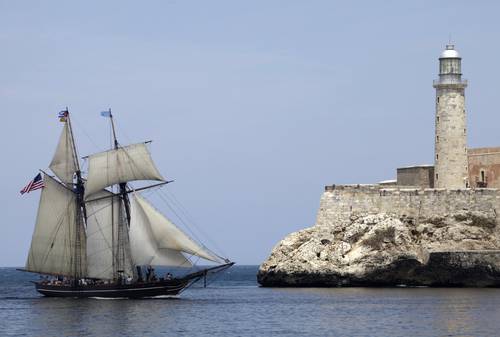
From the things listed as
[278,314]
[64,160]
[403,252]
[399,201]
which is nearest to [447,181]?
[399,201]

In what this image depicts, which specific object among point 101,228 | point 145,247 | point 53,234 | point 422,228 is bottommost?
point 145,247

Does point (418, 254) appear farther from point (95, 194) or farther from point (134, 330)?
point (134, 330)

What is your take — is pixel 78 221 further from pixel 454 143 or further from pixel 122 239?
pixel 454 143

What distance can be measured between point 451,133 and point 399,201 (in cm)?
462

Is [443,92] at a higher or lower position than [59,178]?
higher

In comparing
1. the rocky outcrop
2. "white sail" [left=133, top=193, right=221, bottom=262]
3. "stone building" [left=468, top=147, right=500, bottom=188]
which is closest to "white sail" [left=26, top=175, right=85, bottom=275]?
"white sail" [left=133, top=193, right=221, bottom=262]

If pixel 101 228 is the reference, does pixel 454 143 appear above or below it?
above

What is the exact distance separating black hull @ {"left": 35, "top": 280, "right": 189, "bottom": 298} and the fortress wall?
9.03m

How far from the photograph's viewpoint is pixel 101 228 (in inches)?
2339

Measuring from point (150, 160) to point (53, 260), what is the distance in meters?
6.34

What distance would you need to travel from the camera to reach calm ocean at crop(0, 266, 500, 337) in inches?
1757

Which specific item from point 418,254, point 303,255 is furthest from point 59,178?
Result: point 418,254

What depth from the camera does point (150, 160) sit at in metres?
59.7

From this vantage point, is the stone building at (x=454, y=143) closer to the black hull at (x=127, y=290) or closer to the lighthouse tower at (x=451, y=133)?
the lighthouse tower at (x=451, y=133)
